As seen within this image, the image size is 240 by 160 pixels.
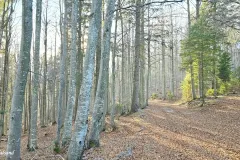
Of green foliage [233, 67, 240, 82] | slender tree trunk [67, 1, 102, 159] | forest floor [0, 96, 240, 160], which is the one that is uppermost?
green foliage [233, 67, 240, 82]

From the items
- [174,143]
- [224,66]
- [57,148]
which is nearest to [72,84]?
[57,148]

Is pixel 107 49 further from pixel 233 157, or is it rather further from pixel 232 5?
pixel 232 5

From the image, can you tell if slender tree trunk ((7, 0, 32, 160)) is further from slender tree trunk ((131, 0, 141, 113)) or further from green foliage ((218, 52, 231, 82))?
green foliage ((218, 52, 231, 82))

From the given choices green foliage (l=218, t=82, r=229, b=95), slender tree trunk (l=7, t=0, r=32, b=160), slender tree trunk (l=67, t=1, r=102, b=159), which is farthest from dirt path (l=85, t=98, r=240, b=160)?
green foliage (l=218, t=82, r=229, b=95)

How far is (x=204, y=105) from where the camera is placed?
18375 mm

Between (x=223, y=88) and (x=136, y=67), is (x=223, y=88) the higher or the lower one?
the lower one

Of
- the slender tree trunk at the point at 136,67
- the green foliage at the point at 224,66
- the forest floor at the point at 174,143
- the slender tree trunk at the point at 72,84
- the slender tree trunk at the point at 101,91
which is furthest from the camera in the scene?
the green foliage at the point at 224,66

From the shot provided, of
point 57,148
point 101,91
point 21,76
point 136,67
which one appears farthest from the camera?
point 136,67

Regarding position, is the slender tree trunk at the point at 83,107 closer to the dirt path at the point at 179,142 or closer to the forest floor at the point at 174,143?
the forest floor at the point at 174,143

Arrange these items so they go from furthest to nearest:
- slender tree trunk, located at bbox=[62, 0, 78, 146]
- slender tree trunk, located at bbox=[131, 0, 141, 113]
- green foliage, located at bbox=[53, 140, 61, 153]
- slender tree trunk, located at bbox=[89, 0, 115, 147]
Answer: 1. slender tree trunk, located at bbox=[131, 0, 141, 113]
2. green foliage, located at bbox=[53, 140, 61, 153]
3. slender tree trunk, located at bbox=[62, 0, 78, 146]
4. slender tree trunk, located at bbox=[89, 0, 115, 147]

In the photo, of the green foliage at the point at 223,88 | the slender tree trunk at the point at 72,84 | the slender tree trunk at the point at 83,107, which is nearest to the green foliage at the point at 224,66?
the green foliage at the point at 223,88

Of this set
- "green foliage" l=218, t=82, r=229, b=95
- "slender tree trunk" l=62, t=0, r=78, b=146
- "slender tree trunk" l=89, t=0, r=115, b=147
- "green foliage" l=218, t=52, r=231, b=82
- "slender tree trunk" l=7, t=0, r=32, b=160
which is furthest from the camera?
"green foliage" l=218, t=82, r=229, b=95

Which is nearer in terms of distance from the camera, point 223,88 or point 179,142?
point 179,142

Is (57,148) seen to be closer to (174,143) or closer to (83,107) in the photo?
(83,107)
